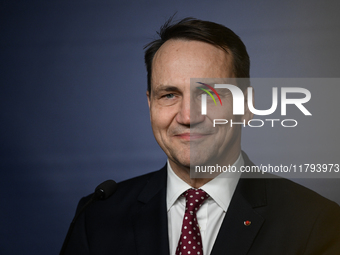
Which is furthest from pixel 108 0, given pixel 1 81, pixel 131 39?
pixel 1 81

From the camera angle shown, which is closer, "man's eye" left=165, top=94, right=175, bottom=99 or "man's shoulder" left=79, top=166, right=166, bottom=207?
"man's eye" left=165, top=94, right=175, bottom=99

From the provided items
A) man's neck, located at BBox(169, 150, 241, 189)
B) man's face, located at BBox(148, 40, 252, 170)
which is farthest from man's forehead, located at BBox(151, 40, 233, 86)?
man's neck, located at BBox(169, 150, 241, 189)

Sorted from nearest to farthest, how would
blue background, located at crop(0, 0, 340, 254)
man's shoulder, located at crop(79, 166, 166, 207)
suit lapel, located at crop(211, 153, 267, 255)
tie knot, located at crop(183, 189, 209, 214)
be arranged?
1. suit lapel, located at crop(211, 153, 267, 255)
2. tie knot, located at crop(183, 189, 209, 214)
3. man's shoulder, located at crop(79, 166, 166, 207)
4. blue background, located at crop(0, 0, 340, 254)

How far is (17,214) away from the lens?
2.42 m

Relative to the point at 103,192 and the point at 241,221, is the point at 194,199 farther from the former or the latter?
the point at 103,192

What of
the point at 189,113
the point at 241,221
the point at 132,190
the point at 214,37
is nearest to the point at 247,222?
the point at 241,221

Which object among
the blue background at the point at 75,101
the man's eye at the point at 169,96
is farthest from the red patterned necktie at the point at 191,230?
the blue background at the point at 75,101

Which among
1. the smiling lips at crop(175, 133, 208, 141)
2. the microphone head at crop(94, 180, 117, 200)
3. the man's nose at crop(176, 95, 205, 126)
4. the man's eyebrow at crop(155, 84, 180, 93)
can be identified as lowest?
the microphone head at crop(94, 180, 117, 200)

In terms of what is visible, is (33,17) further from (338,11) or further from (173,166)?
(338,11)

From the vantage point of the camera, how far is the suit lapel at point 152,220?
4.95 ft

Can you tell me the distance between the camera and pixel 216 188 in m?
1.55

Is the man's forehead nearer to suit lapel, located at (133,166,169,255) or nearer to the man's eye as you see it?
the man's eye

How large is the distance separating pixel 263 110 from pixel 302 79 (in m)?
0.30

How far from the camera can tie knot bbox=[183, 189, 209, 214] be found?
1.50 metres
